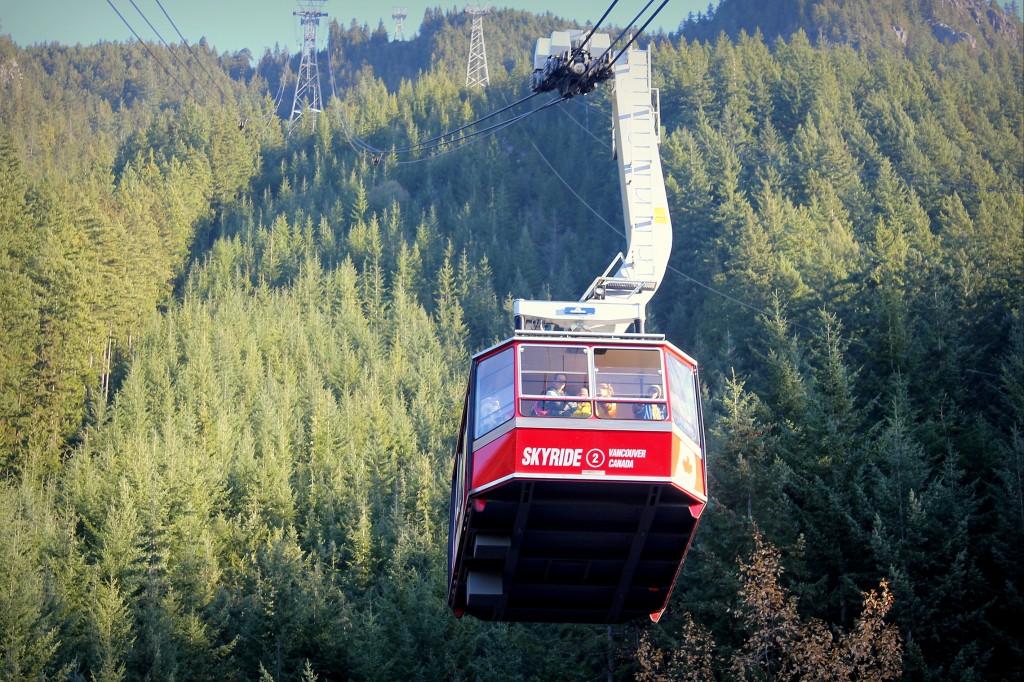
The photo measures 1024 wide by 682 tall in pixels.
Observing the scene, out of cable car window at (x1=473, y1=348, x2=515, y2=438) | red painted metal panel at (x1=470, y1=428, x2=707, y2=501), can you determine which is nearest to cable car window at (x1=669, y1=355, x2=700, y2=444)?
red painted metal panel at (x1=470, y1=428, x2=707, y2=501)

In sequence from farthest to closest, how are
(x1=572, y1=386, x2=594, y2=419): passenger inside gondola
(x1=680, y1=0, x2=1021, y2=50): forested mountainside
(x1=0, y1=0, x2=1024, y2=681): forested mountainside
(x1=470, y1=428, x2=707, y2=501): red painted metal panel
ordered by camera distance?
(x1=680, y1=0, x2=1021, y2=50): forested mountainside
(x1=0, y1=0, x2=1024, y2=681): forested mountainside
(x1=572, y1=386, x2=594, y2=419): passenger inside gondola
(x1=470, y1=428, x2=707, y2=501): red painted metal panel

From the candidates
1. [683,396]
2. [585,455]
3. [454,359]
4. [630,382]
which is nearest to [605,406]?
[630,382]

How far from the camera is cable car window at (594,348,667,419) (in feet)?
60.2

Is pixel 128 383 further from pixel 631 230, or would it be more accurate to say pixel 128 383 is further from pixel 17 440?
pixel 631 230

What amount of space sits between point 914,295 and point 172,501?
33176mm

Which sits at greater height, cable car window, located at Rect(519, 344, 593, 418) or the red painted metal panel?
cable car window, located at Rect(519, 344, 593, 418)

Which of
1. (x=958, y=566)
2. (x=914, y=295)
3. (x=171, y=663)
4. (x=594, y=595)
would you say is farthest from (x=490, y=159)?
(x=594, y=595)

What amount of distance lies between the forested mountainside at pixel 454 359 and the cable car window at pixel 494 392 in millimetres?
12968

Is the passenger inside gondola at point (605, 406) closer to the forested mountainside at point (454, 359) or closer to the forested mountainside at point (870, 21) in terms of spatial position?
the forested mountainside at point (454, 359)

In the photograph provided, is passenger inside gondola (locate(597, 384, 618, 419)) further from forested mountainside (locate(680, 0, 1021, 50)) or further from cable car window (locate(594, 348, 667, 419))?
forested mountainside (locate(680, 0, 1021, 50))

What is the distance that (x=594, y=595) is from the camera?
21609mm

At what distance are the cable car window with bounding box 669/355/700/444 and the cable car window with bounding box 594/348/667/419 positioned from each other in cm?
24

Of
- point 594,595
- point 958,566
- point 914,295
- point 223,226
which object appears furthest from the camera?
point 223,226

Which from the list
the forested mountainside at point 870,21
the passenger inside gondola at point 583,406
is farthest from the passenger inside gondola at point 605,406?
the forested mountainside at point 870,21
